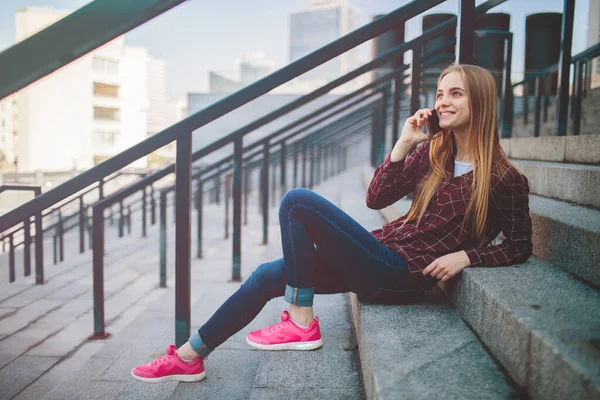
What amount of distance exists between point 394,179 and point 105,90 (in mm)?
47707

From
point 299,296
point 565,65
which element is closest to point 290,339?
point 299,296

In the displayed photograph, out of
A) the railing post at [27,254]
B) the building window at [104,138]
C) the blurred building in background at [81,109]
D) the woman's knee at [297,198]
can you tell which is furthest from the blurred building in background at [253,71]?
the building window at [104,138]

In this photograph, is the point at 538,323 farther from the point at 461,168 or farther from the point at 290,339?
the point at 290,339

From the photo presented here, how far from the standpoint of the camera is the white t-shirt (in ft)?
5.33

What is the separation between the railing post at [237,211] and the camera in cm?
324

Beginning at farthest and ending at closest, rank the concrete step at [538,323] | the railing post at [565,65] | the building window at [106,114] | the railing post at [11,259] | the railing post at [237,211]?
the building window at [106,114] < the railing post at [11,259] < the railing post at [237,211] < the railing post at [565,65] < the concrete step at [538,323]

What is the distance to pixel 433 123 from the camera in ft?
5.46

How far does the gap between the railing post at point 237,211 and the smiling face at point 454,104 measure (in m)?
1.82

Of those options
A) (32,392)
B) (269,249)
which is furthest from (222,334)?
(269,249)

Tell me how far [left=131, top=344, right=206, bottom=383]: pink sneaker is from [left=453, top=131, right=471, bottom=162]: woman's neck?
3.69 ft

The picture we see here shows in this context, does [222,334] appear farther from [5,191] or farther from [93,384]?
[5,191]

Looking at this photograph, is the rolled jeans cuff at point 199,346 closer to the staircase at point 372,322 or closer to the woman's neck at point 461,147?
the staircase at point 372,322

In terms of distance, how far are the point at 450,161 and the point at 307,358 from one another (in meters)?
0.83

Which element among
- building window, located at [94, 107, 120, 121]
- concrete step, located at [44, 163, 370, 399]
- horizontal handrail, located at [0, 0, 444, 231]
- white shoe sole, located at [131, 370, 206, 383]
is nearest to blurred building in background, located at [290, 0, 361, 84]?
building window, located at [94, 107, 120, 121]
